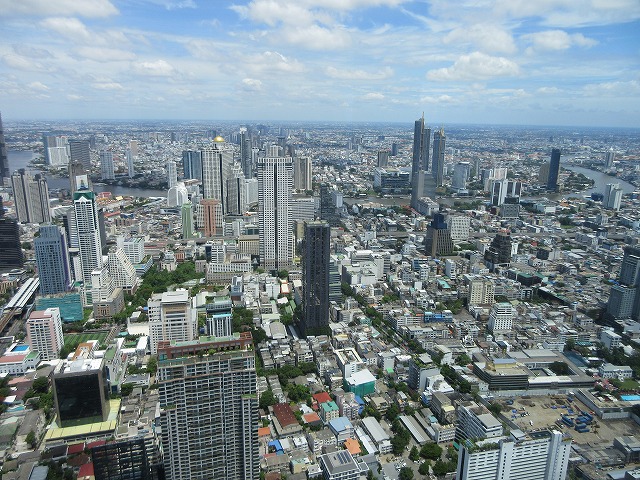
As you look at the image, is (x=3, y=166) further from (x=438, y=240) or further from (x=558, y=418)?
(x=558, y=418)

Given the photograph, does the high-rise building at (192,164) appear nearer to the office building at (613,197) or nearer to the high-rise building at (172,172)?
the high-rise building at (172,172)

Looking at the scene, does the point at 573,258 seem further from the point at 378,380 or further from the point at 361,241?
the point at 378,380

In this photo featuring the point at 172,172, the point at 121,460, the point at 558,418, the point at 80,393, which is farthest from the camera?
the point at 172,172

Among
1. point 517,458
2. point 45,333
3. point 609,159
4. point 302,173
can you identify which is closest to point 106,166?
point 302,173

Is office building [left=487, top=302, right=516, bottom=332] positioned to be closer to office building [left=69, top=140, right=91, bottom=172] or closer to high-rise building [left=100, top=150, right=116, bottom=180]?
high-rise building [left=100, top=150, right=116, bottom=180]

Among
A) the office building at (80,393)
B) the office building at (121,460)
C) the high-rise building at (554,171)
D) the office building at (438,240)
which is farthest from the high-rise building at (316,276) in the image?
the high-rise building at (554,171)

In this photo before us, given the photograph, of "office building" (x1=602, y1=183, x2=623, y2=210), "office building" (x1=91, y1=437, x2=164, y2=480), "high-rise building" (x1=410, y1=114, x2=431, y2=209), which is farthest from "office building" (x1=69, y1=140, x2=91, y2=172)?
"office building" (x1=602, y1=183, x2=623, y2=210)

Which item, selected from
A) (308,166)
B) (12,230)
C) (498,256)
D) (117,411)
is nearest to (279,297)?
(117,411)
